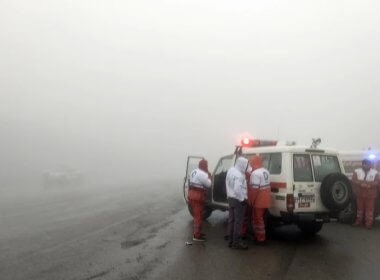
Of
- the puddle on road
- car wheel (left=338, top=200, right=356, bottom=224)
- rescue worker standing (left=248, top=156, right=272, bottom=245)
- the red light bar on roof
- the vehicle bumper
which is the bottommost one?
the puddle on road

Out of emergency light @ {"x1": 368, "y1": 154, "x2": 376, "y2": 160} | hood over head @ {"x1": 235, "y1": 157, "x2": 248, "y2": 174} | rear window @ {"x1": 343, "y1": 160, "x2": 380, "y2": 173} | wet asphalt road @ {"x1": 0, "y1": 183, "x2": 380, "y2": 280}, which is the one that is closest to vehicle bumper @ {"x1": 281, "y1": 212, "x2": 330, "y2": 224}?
wet asphalt road @ {"x1": 0, "y1": 183, "x2": 380, "y2": 280}

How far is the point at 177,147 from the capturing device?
10162 cm

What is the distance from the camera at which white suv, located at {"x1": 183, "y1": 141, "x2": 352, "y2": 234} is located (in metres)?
8.34

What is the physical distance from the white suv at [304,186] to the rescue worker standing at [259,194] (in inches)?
13.5

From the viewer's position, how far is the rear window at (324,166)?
8859 millimetres

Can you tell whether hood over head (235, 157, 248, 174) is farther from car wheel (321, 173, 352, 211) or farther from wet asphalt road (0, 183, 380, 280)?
car wheel (321, 173, 352, 211)

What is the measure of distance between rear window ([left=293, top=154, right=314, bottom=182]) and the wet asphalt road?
1333mm

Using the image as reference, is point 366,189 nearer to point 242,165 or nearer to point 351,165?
point 351,165

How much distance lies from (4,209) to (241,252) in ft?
31.8

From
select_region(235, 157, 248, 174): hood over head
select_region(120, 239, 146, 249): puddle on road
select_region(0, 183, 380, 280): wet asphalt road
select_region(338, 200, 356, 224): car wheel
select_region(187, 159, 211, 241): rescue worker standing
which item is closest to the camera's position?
select_region(0, 183, 380, 280): wet asphalt road

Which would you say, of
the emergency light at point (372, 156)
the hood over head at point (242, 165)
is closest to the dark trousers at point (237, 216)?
the hood over head at point (242, 165)

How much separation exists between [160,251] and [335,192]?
366 centimetres

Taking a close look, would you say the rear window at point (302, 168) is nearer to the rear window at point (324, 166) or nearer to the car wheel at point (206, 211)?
the rear window at point (324, 166)

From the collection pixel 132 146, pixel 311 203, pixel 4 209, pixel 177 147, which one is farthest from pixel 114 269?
pixel 177 147
